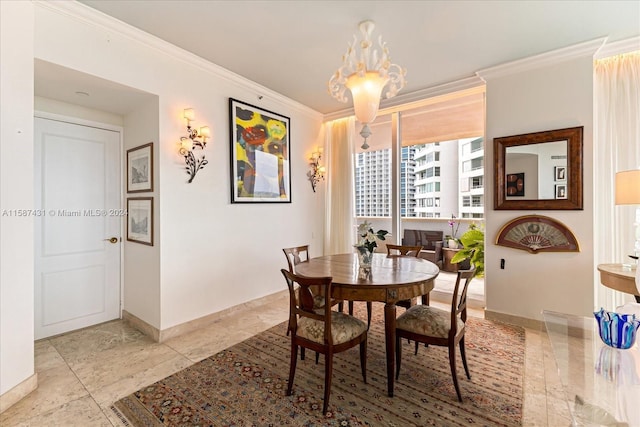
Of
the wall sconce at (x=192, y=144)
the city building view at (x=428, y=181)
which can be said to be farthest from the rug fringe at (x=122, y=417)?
the city building view at (x=428, y=181)

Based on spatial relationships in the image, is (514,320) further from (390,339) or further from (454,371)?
(390,339)

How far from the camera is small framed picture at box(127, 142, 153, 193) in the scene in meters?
2.96

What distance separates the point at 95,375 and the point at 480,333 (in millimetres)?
3639

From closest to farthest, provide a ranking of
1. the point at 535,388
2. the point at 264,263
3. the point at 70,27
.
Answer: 1. the point at 535,388
2. the point at 70,27
3. the point at 264,263

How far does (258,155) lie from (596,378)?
369 cm

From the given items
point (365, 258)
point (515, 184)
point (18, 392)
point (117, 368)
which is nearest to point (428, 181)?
point (515, 184)

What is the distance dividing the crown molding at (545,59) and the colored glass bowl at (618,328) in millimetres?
2812

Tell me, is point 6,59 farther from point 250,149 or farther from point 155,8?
point 250,149

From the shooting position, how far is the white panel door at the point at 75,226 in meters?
2.89

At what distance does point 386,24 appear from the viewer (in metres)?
2.53

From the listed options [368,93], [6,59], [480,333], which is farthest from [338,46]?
[480,333]

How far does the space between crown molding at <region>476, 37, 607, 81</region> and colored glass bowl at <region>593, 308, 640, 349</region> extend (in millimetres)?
2812

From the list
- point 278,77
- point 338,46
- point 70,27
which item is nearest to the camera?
point 70,27

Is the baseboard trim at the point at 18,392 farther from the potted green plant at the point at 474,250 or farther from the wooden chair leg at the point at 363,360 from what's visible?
the potted green plant at the point at 474,250
